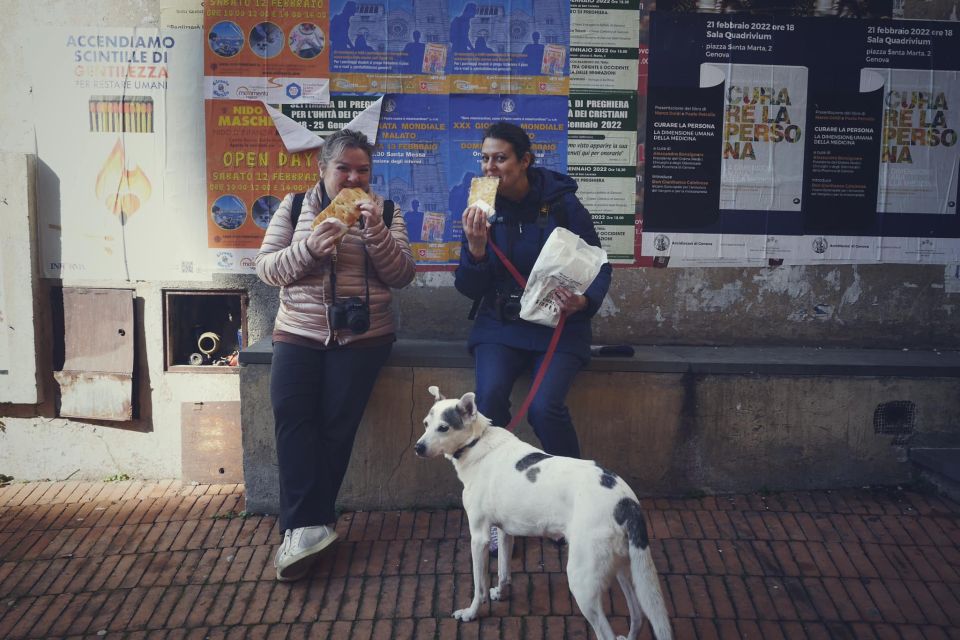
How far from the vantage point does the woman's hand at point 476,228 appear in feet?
12.5

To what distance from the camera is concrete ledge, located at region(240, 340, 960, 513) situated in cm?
454

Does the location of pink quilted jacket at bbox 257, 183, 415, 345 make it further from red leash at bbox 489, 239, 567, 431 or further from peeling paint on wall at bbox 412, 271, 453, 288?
peeling paint on wall at bbox 412, 271, 453, 288

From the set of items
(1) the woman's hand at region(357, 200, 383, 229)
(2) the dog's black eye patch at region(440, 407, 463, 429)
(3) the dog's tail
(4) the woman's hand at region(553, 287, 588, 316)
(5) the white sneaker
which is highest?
(1) the woman's hand at region(357, 200, 383, 229)

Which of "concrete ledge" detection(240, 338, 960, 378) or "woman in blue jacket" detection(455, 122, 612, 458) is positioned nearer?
"woman in blue jacket" detection(455, 122, 612, 458)

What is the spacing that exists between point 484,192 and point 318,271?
1.02 m

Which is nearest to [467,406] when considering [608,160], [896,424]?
[608,160]

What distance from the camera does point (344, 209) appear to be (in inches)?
150

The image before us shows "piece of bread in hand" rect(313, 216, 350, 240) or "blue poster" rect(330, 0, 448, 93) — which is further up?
"blue poster" rect(330, 0, 448, 93)

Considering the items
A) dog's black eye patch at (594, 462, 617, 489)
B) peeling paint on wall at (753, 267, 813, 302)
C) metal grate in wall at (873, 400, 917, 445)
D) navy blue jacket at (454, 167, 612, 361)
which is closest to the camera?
dog's black eye patch at (594, 462, 617, 489)

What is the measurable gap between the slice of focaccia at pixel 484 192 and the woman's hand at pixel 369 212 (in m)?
0.50

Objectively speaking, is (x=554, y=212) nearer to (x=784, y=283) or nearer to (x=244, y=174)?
(x=784, y=283)

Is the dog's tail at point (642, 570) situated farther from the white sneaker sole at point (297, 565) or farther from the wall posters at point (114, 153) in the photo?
the wall posters at point (114, 153)

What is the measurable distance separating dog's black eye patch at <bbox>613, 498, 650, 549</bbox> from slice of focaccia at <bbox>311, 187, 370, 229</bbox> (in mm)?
2011

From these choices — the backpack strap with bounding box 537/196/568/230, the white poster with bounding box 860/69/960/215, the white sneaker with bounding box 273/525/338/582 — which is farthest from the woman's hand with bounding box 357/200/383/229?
the white poster with bounding box 860/69/960/215
